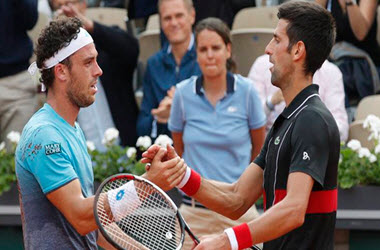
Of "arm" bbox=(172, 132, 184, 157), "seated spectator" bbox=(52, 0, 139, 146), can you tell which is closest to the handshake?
"arm" bbox=(172, 132, 184, 157)

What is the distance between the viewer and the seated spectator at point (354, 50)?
715 centimetres

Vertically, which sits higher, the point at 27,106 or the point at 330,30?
the point at 330,30

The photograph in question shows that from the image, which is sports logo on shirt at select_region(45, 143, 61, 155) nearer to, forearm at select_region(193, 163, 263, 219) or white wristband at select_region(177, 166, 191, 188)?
white wristband at select_region(177, 166, 191, 188)

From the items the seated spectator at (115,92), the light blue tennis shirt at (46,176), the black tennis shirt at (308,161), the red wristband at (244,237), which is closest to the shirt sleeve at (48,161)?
the light blue tennis shirt at (46,176)

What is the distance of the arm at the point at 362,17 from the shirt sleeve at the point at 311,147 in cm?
359

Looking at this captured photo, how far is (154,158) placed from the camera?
4.02m

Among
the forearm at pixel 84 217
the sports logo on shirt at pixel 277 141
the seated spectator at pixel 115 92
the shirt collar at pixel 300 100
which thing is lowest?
the seated spectator at pixel 115 92

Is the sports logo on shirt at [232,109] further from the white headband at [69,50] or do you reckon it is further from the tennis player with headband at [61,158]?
the white headband at [69,50]

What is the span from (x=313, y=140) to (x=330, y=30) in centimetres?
50

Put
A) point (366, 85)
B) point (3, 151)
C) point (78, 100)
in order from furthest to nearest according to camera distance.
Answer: point (366, 85) < point (3, 151) < point (78, 100)

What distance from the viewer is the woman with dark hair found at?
576 centimetres

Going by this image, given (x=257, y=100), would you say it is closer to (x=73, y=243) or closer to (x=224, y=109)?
A: (x=224, y=109)

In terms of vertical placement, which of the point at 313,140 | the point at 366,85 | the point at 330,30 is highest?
the point at 330,30

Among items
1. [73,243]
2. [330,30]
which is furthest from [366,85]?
[73,243]
